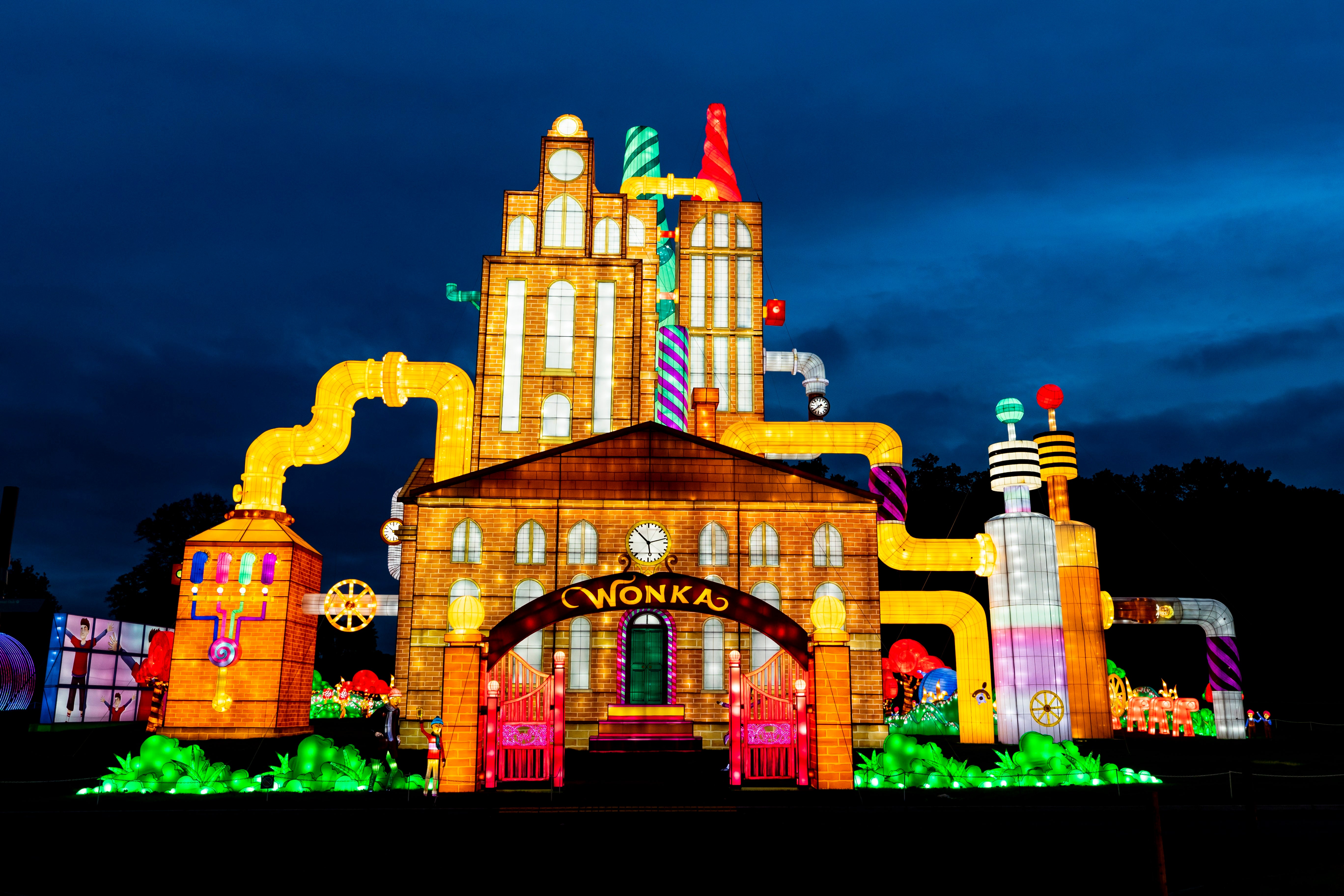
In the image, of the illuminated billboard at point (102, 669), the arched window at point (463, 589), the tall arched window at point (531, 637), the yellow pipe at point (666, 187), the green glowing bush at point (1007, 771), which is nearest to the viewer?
the green glowing bush at point (1007, 771)

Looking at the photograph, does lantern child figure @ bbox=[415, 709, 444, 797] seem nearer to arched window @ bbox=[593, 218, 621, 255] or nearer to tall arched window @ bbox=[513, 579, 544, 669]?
tall arched window @ bbox=[513, 579, 544, 669]

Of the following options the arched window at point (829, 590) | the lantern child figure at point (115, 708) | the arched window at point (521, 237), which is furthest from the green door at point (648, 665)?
the lantern child figure at point (115, 708)

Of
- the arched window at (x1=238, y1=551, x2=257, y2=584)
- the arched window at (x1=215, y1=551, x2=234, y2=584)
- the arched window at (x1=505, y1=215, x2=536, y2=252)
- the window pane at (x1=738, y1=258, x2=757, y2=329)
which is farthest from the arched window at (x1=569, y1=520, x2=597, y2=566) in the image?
the window pane at (x1=738, y1=258, x2=757, y2=329)

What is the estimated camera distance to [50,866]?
981cm

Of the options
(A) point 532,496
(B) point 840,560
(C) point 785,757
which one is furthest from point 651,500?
(C) point 785,757

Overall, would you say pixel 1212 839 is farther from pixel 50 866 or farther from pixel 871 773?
pixel 50 866

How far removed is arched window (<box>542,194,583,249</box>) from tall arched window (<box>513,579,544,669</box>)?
542 inches

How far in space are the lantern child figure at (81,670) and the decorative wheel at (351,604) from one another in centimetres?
1172

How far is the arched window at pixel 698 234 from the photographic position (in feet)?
129

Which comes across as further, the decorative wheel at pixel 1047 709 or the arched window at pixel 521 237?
the arched window at pixel 521 237

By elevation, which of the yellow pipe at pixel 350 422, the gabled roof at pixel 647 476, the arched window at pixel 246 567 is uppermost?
the yellow pipe at pixel 350 422

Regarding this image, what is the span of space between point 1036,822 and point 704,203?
30.8 m

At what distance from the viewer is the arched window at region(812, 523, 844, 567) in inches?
890

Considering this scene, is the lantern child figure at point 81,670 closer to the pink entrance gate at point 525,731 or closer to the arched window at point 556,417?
the arched window at point 556,417
